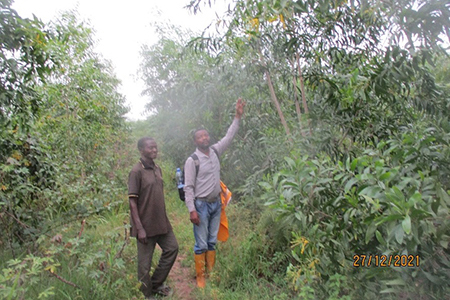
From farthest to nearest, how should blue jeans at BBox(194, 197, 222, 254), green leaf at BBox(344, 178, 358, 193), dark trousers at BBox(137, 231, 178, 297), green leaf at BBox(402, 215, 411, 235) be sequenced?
blue jeans at BBox(194, 197, 222, 254) → dark trousers at BBox(137, 231, 178, 297) → green leaf at BBox(344, 178, 358, 193) → green leaf at BBox(402, 215, 411, 235)

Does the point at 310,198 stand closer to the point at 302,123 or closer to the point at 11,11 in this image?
the point at 302,123

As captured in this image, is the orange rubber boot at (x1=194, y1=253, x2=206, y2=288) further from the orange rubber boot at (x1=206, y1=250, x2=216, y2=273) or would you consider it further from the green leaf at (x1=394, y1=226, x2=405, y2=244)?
the green leaf at (x1=394, y1=226, x2=405, y2=244)

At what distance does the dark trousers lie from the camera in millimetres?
4078

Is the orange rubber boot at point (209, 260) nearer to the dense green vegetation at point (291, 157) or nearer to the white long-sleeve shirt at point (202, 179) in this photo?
the dense green vegetation at point (291, 157)

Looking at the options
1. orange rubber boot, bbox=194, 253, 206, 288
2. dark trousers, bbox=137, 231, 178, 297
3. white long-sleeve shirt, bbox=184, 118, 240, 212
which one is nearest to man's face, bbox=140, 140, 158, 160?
white long-sleeve shirt, bbox=184, 118, 240, 212

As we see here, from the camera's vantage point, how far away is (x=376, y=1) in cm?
249

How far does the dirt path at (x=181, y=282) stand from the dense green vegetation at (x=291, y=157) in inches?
9.6

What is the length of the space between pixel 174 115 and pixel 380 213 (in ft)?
27.1

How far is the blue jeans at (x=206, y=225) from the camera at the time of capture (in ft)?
14.5

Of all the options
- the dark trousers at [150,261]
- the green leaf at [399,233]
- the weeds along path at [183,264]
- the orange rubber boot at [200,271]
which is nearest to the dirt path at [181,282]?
the weeds along path at [183,264]

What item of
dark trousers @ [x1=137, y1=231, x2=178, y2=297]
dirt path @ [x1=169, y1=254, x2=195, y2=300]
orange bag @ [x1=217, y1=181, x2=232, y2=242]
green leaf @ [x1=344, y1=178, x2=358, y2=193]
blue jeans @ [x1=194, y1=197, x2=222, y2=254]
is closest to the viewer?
green leaf @ [x1=344, y1=178, x2=358, y2=193]
